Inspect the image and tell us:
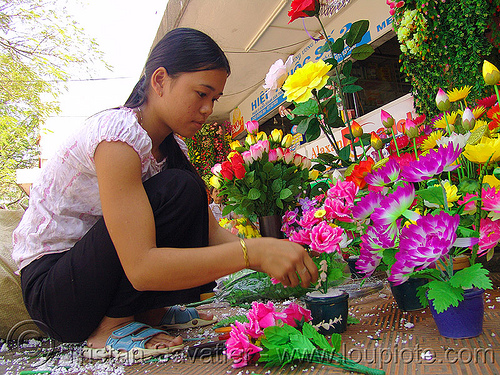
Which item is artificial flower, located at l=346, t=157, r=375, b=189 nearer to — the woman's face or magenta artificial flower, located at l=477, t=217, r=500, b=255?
magenta artificial flower, located at l=477, t=217, r=500, b=255

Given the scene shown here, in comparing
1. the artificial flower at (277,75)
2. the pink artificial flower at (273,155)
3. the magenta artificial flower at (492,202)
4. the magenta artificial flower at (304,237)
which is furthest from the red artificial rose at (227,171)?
the magenta artificial flower at (492,202)

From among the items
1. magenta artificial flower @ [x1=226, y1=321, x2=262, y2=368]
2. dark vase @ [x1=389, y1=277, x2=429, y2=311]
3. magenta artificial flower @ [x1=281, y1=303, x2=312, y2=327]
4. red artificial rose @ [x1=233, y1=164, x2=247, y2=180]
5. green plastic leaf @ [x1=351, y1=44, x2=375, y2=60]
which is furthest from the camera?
red artificial rose @ [x1=233, y1=164, x2=247, y2=180]

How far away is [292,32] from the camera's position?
538 centimetres

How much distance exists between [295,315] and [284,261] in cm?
15

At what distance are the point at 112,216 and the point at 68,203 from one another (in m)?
0.40

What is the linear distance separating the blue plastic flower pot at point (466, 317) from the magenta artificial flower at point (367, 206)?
265 mm

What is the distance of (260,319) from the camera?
936mm

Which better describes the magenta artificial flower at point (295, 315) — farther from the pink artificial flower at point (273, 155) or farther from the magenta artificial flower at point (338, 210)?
the pink artificial flower at point (273, 155)

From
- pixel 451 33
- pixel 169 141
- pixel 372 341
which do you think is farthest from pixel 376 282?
pixel 451 33

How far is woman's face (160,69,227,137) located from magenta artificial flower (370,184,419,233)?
2.38 ft

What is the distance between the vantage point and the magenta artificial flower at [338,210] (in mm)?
1000

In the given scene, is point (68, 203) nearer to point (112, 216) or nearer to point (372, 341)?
point (112, 216)

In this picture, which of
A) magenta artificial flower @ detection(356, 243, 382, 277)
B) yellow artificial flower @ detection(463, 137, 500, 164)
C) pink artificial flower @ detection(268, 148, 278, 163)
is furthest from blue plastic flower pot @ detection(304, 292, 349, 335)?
pink artificial flower @ detection(268, 148, 278, 163)

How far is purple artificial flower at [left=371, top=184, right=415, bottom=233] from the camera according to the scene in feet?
2.72
